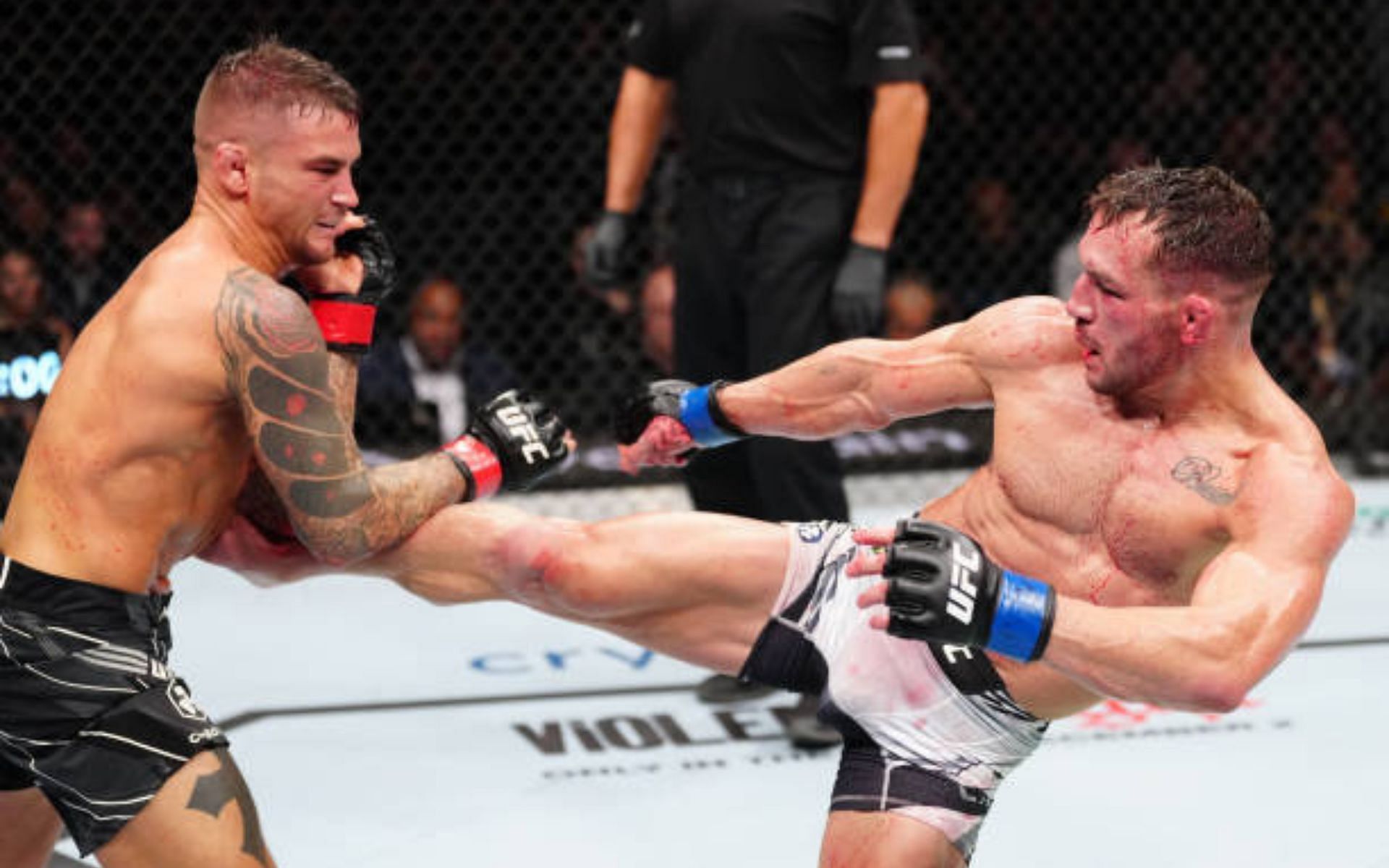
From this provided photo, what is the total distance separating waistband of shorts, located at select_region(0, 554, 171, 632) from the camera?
173 cm

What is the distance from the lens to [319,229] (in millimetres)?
1871

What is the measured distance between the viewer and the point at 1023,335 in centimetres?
203

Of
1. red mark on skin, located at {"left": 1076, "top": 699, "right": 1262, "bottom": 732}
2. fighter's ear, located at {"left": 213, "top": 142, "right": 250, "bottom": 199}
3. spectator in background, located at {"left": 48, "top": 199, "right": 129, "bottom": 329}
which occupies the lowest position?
red mark on skin, located at {"left": 1076, "top": 699, "right": 1262, "bottom": 732}

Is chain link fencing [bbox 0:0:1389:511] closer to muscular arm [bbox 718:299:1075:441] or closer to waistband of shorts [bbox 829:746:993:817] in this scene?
muscular arm [bbox 718:299:1075:441]

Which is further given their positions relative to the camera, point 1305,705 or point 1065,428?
point 1305,705

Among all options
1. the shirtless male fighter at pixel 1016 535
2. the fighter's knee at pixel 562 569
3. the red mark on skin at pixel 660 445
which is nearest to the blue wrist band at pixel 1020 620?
the shirtless male fighter at pixel 1016 535

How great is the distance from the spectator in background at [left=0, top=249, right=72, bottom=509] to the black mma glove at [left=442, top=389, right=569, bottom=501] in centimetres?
255

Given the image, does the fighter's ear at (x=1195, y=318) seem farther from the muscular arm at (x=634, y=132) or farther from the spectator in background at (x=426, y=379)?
the spectator in background at (x=426, y=379)

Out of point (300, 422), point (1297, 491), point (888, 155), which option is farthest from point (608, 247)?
point (1297, 491)

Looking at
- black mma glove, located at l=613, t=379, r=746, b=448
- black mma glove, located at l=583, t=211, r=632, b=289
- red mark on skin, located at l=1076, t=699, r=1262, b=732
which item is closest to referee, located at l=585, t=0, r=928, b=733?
black mma glove, located at l=583, t=211, r=632, b=289

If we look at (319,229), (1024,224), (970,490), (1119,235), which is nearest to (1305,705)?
(970,490)

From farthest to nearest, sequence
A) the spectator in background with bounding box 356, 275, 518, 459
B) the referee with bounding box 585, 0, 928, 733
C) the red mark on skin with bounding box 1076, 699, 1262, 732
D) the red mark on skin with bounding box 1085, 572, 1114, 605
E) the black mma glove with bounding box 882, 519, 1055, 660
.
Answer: the spectator in background with bounding box 356, 275, 518, 459 → the referee with bounding box 585, 0, 928, 733 → the red mark on skin with bounding box 1076, 699, 1262, 732 → the red mark on skin with bounding box 1085, 572, 1114, 605 → the black mma glove with bounding box 882, 519, 1055, 660

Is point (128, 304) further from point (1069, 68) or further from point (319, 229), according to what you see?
point (1069, 68)

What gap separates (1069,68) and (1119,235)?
3.62 meters
